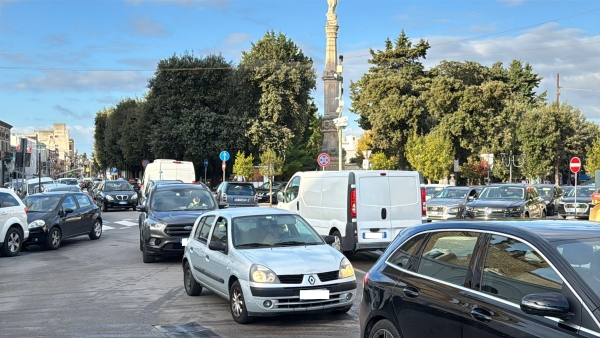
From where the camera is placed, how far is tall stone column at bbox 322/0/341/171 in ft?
128

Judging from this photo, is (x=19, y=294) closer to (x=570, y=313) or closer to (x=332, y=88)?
(x=570, y=313)

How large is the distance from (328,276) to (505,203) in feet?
52.0

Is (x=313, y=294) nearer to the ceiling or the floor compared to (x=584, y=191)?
nearer to the floor

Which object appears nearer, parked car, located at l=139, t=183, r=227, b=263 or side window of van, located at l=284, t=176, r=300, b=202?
parked car, located at l=139, t=183, r=227, b=263

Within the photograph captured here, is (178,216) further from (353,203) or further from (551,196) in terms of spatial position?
(551,196)

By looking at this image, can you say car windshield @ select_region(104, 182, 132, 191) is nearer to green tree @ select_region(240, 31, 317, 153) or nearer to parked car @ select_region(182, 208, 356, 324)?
green tree @ select_region(240, 31, 317, 153)

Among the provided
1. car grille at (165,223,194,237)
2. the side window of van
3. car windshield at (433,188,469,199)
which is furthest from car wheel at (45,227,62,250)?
car windshield at (433,188,469,199)

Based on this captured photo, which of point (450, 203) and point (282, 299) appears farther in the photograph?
point (450, 203)

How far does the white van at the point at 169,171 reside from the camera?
115 ft

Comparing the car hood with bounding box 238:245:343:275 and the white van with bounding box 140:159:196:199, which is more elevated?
the white van with bounding box 140:159:196:199

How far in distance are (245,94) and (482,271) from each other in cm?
5050

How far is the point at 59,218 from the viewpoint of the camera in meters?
18.4

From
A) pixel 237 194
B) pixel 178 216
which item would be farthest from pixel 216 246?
pixel 237 194

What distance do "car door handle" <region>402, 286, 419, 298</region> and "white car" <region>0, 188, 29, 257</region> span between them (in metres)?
13.7
